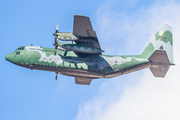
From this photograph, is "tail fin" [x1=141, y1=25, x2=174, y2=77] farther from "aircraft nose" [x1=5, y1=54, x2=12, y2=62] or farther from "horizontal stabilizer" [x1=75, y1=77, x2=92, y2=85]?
"aircraft nose" [x1=5, y1=54, x2=12, y2=62]

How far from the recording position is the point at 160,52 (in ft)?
84.5

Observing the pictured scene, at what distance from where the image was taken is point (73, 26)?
23.3 metres

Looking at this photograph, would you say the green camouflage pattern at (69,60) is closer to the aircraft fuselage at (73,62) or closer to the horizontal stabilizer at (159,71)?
the aircraft fuselage at (73,62)

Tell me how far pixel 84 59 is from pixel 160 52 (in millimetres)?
6965

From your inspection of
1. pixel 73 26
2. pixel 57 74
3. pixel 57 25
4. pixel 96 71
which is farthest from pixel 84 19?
pixel 57 74

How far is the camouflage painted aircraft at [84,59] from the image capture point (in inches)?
954

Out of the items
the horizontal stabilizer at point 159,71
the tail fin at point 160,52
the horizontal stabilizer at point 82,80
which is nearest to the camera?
the tail fin at point 160,52

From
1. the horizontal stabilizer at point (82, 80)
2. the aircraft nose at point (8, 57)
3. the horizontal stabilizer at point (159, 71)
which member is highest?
the aircraft nose at point (8, 57)

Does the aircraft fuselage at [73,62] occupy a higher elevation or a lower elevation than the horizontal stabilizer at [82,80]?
higher

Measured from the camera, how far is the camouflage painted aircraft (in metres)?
24.2

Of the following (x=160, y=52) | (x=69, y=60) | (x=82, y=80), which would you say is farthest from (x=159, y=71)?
(x=69, y=60)

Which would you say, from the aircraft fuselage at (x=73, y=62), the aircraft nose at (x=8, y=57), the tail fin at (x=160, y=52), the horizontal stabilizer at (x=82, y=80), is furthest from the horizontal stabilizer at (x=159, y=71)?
the aircraft nose at (x=8, y=57)

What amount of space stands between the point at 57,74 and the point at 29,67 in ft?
9.29

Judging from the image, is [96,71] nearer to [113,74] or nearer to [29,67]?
[113,74]
